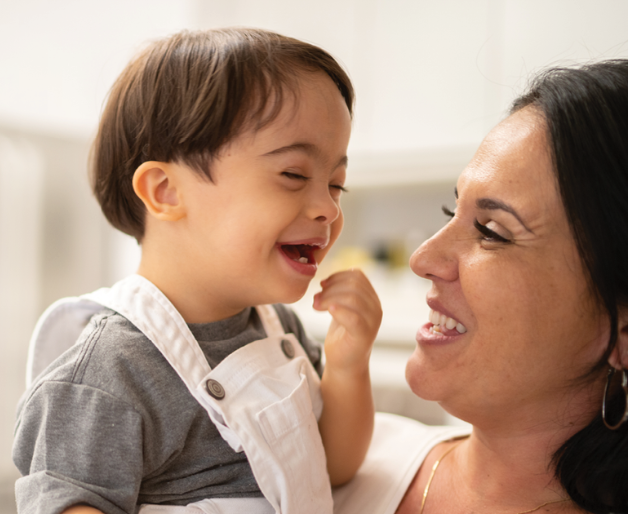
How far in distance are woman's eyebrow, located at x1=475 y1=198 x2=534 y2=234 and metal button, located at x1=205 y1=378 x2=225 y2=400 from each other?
Result: 49 centimetres

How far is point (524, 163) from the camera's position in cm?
87

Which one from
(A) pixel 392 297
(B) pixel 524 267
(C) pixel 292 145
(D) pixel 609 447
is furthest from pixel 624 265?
(A) pixel 392 297

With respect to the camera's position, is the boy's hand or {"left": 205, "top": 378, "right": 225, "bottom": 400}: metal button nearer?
{"left": 205, "top": 378, "right": 225, "bottom": 400}: metal button

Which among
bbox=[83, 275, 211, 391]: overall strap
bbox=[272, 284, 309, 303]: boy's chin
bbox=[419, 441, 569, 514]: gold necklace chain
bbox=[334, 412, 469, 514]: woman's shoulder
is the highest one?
bbox=[272, 284, 309, 303]: boy's chin

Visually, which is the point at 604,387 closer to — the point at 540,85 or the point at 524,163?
the point at 524,163

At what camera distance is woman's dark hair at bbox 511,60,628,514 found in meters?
0.81

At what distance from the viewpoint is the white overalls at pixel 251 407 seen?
0.88 metres

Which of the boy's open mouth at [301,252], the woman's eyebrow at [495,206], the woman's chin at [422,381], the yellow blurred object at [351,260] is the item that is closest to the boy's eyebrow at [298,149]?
the boy's open mouth at [301,252]

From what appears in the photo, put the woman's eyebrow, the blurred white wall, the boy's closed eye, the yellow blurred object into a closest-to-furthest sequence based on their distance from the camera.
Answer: the woman's eyebrow
the boy's closed eye
the blurred white wall
the yellow blurred object

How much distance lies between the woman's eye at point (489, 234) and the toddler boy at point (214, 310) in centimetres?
24

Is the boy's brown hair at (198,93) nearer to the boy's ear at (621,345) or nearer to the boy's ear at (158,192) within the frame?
the boy's ear at (158,192)

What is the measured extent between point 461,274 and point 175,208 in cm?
49

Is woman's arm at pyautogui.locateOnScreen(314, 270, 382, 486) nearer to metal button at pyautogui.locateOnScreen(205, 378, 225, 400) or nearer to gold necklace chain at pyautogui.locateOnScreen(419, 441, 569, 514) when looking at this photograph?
gold necklace chain at pyautogui.locateOnScreen(419, 441, 569, 514)

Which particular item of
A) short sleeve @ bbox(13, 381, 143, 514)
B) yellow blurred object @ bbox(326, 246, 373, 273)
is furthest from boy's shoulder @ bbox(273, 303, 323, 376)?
yellow blurred object @ bbox(326, 246, 373, 273)
